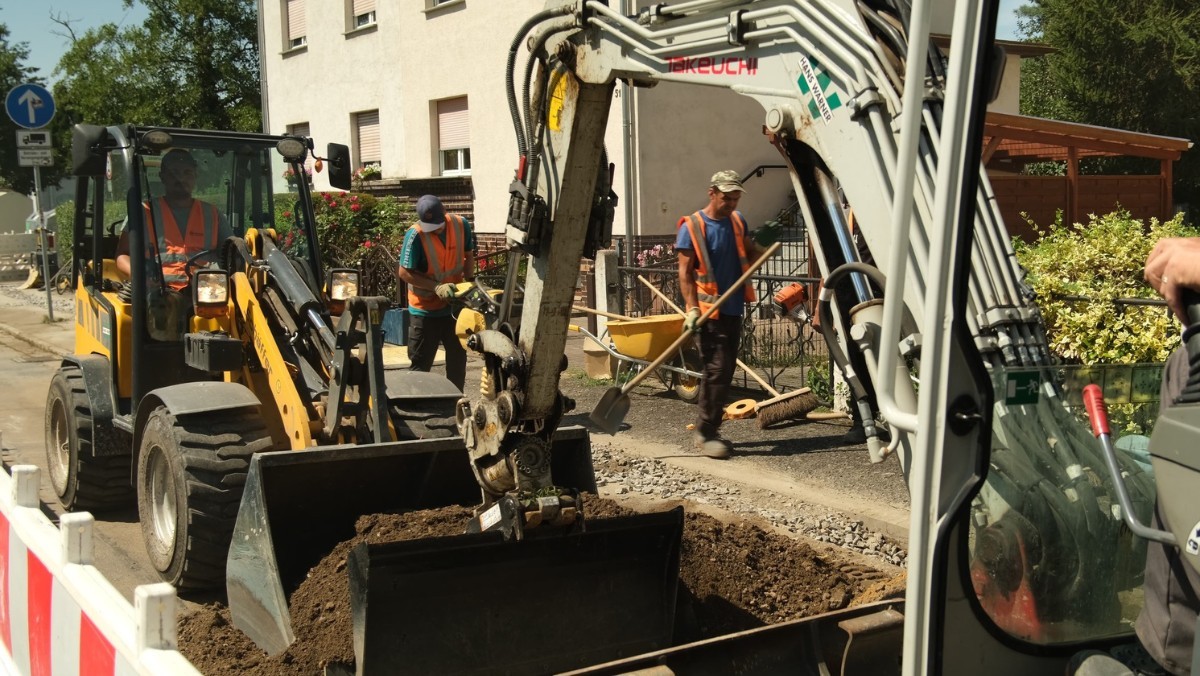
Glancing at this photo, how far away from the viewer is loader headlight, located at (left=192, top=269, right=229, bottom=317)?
Answer: 6.40 meters

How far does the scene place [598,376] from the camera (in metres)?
11.8

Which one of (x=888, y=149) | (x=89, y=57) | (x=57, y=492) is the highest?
(x=89, y=57)

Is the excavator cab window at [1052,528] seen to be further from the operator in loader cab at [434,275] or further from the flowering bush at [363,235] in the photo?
the flowering bush at [363,235]

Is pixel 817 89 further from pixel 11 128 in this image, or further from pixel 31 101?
pixel 11 128

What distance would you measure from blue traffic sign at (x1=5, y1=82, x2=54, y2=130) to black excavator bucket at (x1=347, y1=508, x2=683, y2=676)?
15.5 meters

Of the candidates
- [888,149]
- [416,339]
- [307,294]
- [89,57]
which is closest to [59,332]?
[416,339]

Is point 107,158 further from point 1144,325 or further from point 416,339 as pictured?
point 1144,325

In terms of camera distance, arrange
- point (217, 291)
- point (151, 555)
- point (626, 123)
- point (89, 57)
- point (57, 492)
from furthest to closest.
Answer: point (89, 57)
point (626, 123)
point (57, 492)
point (217, 291)
point (151, 555)

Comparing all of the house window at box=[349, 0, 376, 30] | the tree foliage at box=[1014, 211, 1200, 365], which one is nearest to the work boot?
the tree foliage at box=[1014, 211, 1200, 365]

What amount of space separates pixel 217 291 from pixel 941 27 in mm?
A: 10163

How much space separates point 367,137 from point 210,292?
16.8 meters

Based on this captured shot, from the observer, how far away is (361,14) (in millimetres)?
22312

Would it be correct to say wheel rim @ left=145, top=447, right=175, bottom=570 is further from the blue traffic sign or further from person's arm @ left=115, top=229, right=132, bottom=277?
the blue traffic sign

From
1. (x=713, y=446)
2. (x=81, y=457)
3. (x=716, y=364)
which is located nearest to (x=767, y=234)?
(x=716, y=364)
